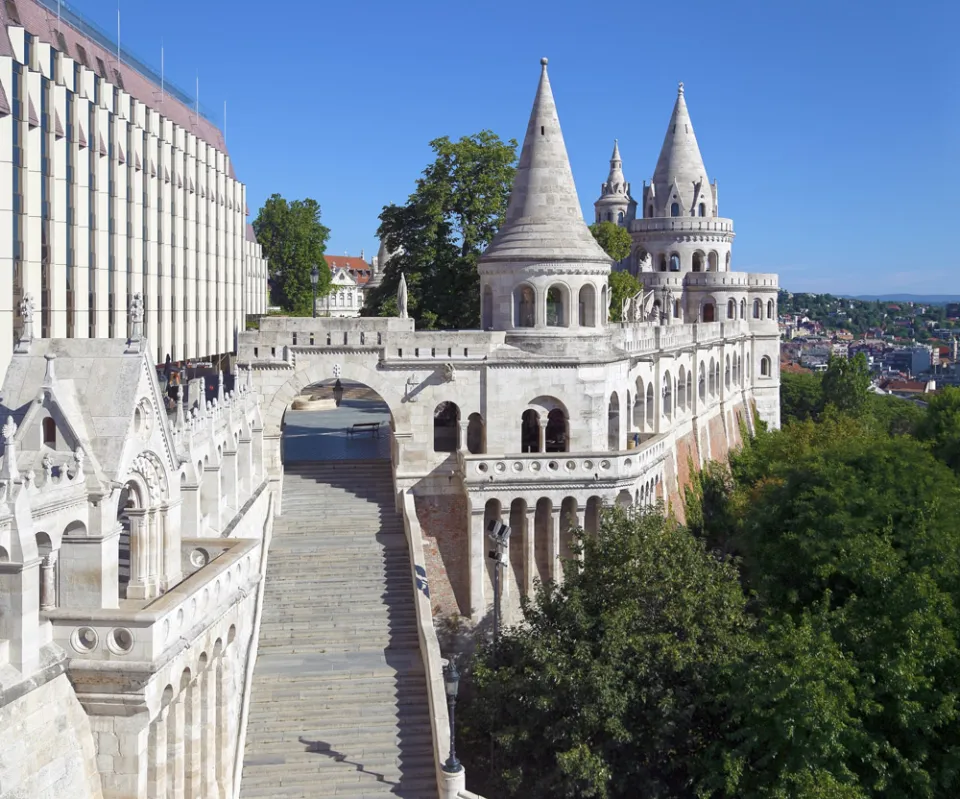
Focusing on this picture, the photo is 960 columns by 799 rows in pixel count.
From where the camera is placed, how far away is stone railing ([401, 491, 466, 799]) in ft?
69.9

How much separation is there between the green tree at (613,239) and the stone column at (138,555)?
146 ft

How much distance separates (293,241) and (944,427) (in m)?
54.9

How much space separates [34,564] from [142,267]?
28388 millimetres

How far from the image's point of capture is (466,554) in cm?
3122

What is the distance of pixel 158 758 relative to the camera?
15.5m

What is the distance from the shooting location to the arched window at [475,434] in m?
32.8

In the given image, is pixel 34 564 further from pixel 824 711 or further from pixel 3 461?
pixel 824 711

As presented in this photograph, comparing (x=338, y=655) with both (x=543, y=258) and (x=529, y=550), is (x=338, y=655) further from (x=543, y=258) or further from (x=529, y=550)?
(x=543, y=258)

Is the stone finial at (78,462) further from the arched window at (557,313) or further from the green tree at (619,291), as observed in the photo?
the green tree at (619,291)

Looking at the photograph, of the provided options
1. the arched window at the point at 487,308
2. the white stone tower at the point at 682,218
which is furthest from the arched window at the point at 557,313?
the white stone tower at the point at 682,218

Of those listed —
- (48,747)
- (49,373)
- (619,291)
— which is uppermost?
(619,291)

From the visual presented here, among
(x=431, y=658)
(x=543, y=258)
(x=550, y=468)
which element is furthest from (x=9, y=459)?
(x=543, y=258)

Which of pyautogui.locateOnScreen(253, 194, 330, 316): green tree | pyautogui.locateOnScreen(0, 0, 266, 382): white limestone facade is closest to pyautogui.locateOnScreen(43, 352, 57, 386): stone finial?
pyautogui.locateOnScreen(0, 0, 266, 382): white limestone facade

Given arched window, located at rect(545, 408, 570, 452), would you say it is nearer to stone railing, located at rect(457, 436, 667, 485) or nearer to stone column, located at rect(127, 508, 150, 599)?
stone railing, located at rect(457, 436, 667, 485)
